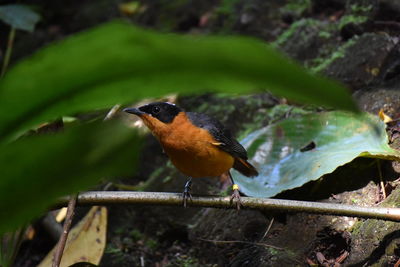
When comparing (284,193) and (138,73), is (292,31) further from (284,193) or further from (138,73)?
(138,73)

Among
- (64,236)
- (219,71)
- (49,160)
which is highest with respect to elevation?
(219,71)

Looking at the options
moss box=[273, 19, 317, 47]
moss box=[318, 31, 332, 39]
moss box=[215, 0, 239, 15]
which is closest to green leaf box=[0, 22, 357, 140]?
moss box=[318, 31, 332, 39]

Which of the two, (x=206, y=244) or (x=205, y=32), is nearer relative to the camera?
(x=206, y=244)

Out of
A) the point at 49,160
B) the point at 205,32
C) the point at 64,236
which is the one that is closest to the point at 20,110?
the point at 49,160

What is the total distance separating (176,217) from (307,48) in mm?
2050

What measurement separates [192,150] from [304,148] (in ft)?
2.65

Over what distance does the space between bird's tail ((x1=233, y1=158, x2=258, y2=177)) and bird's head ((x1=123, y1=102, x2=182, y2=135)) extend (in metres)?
0.55

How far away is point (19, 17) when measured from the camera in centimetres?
495

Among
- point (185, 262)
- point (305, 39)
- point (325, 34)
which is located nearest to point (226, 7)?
point (305, 39)

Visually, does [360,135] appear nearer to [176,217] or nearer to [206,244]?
[206,244]

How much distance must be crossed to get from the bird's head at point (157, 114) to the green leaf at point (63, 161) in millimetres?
2478

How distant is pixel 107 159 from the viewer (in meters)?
0.75

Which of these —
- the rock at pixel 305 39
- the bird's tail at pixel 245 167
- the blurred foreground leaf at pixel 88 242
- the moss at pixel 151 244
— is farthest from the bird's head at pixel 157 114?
the rock at pixel 305 39

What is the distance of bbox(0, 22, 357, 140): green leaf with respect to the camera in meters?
0.71
